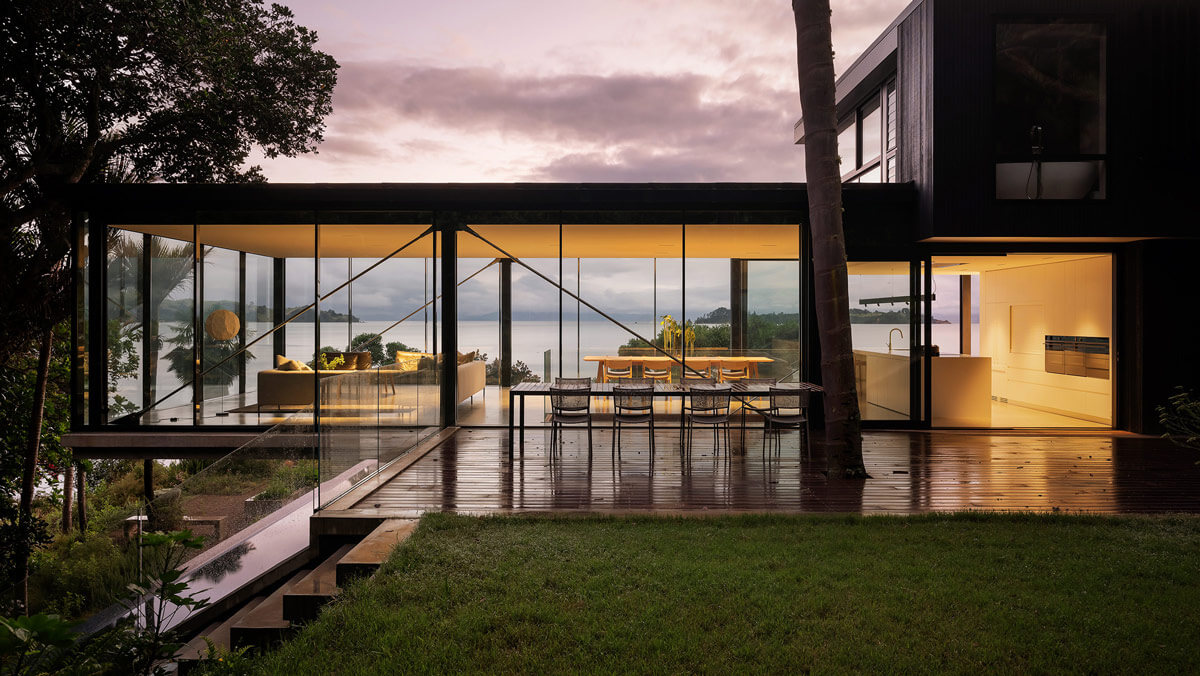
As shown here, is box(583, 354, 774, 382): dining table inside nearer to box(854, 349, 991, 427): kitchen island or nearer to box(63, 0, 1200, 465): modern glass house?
box(63, 0, 1200, 465): modern glass house

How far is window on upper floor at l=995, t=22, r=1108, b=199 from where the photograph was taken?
874 centimetres

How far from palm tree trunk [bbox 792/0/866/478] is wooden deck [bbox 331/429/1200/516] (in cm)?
43

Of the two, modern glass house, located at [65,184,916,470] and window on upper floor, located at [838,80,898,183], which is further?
window on upper floor, located at [838,80,898,183]

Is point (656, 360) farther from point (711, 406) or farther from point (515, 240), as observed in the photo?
point (515, 240)

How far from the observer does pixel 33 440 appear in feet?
32.1

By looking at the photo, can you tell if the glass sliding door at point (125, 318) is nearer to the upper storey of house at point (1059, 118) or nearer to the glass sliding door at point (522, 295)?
the glass sliding door at point (522, 295)

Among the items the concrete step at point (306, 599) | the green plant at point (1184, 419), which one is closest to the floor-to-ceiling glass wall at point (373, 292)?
the concrete step at point (306, 599)

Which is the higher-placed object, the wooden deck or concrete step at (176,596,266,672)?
the wooden deck

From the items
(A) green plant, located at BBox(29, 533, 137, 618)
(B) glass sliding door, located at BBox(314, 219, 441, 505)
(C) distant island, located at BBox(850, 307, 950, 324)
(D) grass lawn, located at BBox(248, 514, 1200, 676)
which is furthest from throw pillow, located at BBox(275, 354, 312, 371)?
(C) distant island, located at BBox(850, 307, 950, 324)

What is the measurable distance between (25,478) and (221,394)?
346cm

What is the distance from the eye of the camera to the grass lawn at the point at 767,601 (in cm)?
300

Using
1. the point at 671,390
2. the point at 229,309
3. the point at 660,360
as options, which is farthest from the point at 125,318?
the point at 671,390

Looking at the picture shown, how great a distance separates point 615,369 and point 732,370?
5.40ft

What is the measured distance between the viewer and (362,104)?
1634 centimetres
